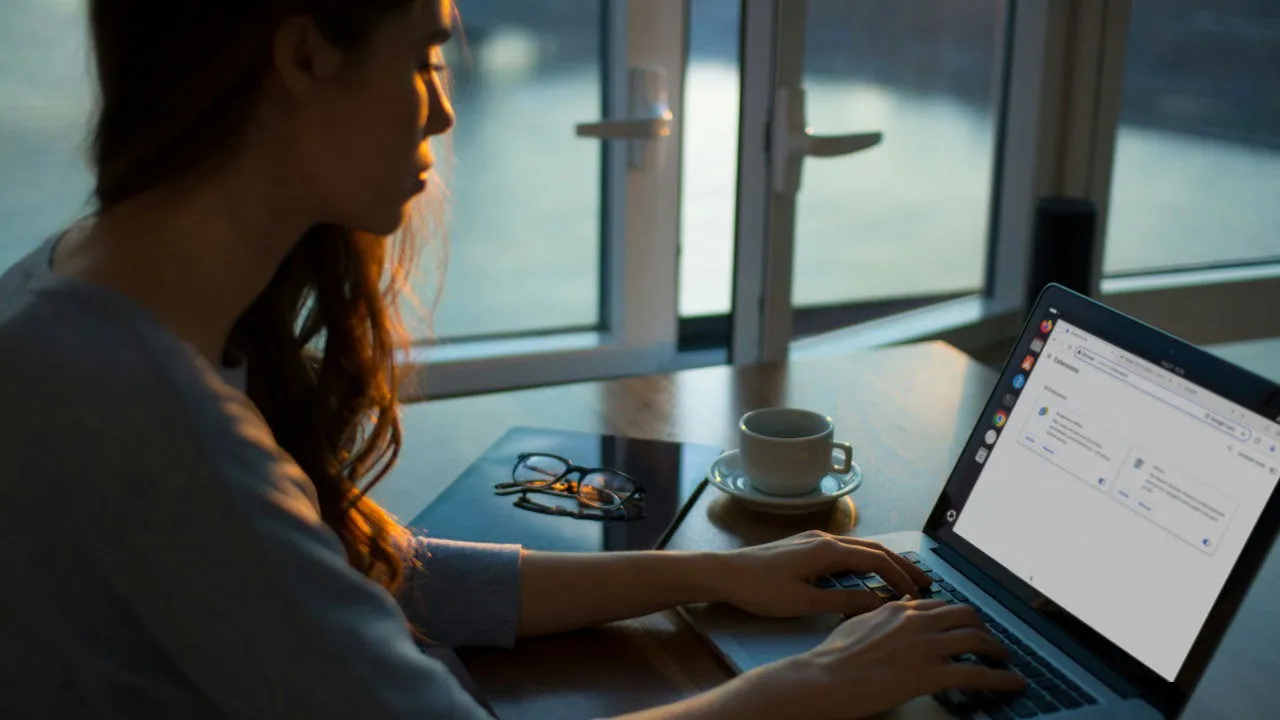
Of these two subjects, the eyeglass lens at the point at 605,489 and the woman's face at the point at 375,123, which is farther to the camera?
the eyeglass lens at the point at 605,489

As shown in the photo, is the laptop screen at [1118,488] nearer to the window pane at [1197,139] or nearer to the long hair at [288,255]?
the long hair at [288,255]

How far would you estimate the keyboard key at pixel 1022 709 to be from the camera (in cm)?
87

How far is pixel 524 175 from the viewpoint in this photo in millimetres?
2490

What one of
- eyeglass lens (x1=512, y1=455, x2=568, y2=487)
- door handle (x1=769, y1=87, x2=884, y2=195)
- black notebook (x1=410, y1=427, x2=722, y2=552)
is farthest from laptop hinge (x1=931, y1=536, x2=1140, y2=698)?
door handle (x1=769, y1=87, x2=884, y2=195)

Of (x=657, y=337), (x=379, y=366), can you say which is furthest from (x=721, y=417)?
(x=657, y=337)

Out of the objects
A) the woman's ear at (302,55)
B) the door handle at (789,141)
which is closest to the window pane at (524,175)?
the door handle at (789,141)

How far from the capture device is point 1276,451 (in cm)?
84

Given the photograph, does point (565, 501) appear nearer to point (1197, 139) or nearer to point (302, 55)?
point (302, 55)

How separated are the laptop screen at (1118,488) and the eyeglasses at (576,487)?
0.31 m

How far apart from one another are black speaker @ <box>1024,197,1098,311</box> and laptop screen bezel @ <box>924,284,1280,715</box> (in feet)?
4.97

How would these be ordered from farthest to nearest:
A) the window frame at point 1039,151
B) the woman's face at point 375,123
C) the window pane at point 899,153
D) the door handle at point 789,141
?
1. the window frame at point 1039,151
2. the window pane at point 899,153
3. the door handle at point 789,141
4. the woman's face at point 375,123

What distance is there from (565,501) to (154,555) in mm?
575

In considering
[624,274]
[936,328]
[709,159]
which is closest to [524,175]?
[624,274]

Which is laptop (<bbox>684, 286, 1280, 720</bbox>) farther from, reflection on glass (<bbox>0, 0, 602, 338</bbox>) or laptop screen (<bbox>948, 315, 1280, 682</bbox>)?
reflection on glass (<bbox>0, 0, 602, 338</bbox>)
